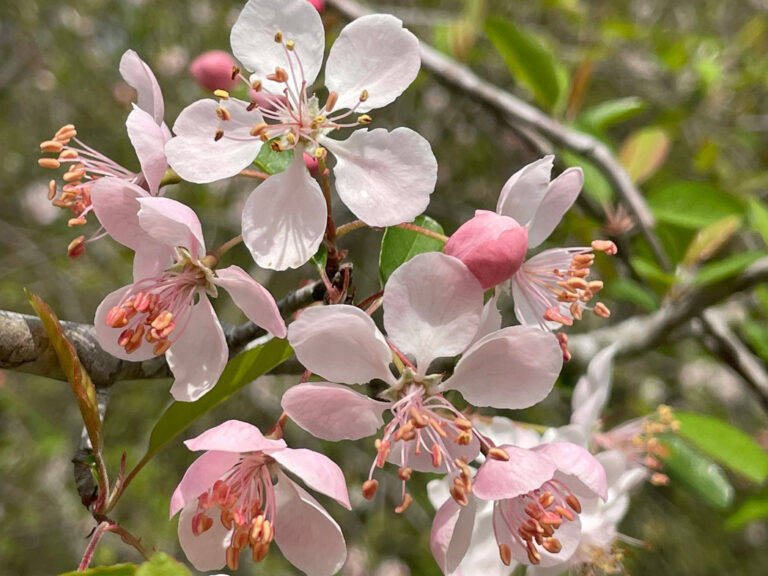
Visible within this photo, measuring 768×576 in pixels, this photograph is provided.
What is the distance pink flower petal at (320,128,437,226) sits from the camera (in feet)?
2.27

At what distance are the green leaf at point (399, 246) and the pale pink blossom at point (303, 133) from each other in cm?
10

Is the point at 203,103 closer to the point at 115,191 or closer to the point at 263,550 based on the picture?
the point at 115,191

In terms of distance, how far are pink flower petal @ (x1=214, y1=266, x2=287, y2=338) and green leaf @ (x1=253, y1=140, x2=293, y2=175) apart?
155 mm

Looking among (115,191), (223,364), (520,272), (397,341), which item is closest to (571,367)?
(520,272)

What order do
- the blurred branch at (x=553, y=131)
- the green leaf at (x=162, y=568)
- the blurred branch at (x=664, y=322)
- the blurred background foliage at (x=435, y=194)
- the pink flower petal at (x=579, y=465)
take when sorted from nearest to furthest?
the green leaf at (x=162, y=568) → the pink flower petal at (x=579, y=465) → the blurred branch at (x=664, y=322) → the blurred branch at (x=553, y=131) → the blurred background foliage at (x=435, y=194)

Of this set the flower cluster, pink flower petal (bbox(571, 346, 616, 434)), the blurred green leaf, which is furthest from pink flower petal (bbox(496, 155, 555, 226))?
the blurred green leaf

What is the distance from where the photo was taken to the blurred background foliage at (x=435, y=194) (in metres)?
2.41

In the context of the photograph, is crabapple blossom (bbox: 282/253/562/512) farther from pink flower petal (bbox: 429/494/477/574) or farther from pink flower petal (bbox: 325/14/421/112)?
pink flower petal (bbox: 325/14/421/112)

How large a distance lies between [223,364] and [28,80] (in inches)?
148

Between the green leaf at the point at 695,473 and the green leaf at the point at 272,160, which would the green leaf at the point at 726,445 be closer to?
the green leaf at the point at 695,473

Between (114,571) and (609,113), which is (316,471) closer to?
(114,571)

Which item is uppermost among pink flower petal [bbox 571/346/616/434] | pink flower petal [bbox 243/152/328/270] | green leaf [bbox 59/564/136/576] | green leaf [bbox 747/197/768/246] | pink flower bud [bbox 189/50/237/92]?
pink flower petal [bbox 243/152/328/270]

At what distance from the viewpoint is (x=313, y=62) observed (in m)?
0.78

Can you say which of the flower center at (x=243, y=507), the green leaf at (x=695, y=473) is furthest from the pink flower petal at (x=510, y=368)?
the green leaf at (x=695, y=473)
